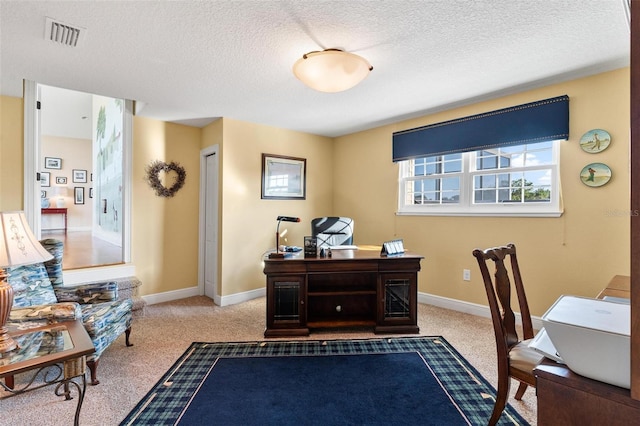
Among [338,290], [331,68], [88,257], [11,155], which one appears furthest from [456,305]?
[11,155]

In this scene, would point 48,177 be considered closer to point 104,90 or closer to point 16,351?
point 104,90

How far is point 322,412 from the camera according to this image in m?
1.91

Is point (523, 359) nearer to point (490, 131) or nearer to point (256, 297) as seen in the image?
point (490, 131)

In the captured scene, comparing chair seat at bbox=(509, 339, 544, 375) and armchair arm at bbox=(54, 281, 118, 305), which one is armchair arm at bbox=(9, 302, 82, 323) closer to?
armchair arm at bbox=(54, 281, 118, 305)

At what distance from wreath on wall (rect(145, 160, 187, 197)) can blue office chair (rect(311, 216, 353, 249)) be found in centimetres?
193

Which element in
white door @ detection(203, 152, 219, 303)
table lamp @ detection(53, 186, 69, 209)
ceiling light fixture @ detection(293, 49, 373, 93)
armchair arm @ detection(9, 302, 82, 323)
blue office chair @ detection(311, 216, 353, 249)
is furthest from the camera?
table lamp @ detection(53, 186, 69, 209)

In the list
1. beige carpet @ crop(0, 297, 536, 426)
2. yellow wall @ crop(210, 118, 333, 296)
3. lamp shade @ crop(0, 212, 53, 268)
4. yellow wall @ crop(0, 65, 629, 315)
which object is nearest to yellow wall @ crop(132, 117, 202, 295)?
yellow wall @ crop(0, 65, 629, 315)

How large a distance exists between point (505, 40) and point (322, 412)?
2779 mm

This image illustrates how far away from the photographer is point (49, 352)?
1.54 m

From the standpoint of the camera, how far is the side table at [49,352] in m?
1.42

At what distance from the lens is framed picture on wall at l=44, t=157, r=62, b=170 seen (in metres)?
8.35

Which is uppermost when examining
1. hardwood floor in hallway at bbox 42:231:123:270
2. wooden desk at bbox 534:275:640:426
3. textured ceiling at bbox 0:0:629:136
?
textured ceiling at bbox 0:0:629:136

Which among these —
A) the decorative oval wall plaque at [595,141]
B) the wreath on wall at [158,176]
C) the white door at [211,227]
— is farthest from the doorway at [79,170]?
the decorative oval wall plaque at [595,141]

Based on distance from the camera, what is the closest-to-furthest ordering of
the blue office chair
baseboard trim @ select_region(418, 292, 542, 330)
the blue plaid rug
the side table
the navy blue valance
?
the side table < the blue plaid rug < the navy blue valance < baseboard trim @ select_region(418, 292, 542, 330) < the blue office chair
